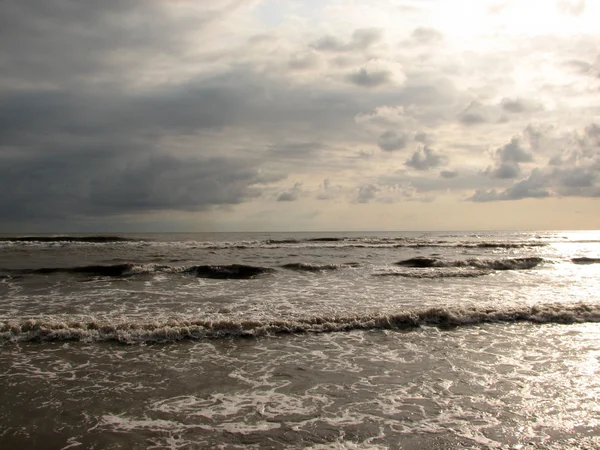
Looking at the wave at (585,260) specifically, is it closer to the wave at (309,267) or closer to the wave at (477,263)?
the wave at (477,263)

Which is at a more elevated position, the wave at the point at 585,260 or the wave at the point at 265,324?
the wave at the point at 265,324

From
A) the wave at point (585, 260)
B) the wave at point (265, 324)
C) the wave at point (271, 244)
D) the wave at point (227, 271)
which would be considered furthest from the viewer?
the wave at point (271, 244)

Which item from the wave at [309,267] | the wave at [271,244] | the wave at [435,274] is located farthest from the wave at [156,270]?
the wave at [271,244]

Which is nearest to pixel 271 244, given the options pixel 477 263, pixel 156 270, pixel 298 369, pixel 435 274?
pixel 477 263

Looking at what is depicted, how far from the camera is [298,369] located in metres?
8.61

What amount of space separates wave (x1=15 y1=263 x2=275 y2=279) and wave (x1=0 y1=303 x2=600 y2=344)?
1199cm

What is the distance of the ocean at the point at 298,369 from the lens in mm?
6008

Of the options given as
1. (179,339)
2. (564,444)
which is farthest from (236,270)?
(564,444)

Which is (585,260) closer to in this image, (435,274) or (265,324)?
(435,274)

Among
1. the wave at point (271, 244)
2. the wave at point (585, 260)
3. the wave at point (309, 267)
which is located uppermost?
the wave at point (271, 244)

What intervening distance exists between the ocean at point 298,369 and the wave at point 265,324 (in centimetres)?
5

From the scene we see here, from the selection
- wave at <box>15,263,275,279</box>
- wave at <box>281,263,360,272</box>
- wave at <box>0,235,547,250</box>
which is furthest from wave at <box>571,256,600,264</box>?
wave at <box>15,263,275,279</box>

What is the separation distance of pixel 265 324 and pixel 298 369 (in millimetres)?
3319

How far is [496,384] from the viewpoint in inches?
310
